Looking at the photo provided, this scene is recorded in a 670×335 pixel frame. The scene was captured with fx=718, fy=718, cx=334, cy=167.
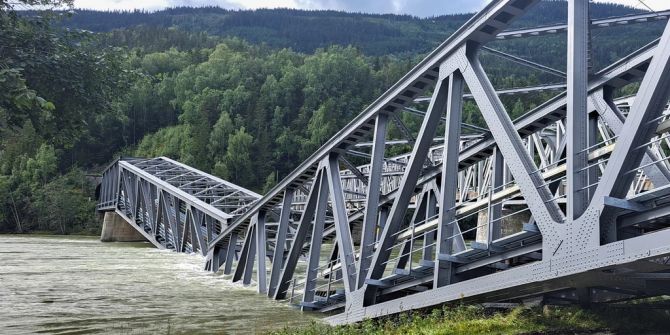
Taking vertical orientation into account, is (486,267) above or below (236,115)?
above

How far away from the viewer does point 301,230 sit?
20.8 meters

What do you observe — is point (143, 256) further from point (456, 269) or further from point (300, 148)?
point (300, 148)

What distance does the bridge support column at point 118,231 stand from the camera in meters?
73.2

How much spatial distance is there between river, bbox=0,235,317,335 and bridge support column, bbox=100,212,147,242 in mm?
32827

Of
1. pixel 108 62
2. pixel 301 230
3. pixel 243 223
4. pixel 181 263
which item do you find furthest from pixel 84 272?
pixel 108 62

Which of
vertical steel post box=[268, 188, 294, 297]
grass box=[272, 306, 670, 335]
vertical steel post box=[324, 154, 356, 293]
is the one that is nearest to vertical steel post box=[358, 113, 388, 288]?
vertical steel post box=[324, 154, 356, 293]

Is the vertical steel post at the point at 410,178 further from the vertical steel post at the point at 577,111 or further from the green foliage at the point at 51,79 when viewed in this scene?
the green foliage at the point at 51,79

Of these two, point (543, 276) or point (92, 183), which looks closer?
point (543, 276)

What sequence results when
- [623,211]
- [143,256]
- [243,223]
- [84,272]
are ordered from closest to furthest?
[623,211], [243,223], [84,272], [143,256]

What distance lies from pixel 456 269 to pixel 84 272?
2679cm

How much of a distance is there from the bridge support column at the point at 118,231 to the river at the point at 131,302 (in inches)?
1292

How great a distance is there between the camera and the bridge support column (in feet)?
240

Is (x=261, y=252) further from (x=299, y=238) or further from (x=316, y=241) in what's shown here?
(x=316, y=241)

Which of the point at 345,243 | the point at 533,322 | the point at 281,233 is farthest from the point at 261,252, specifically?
the point at 533,322
